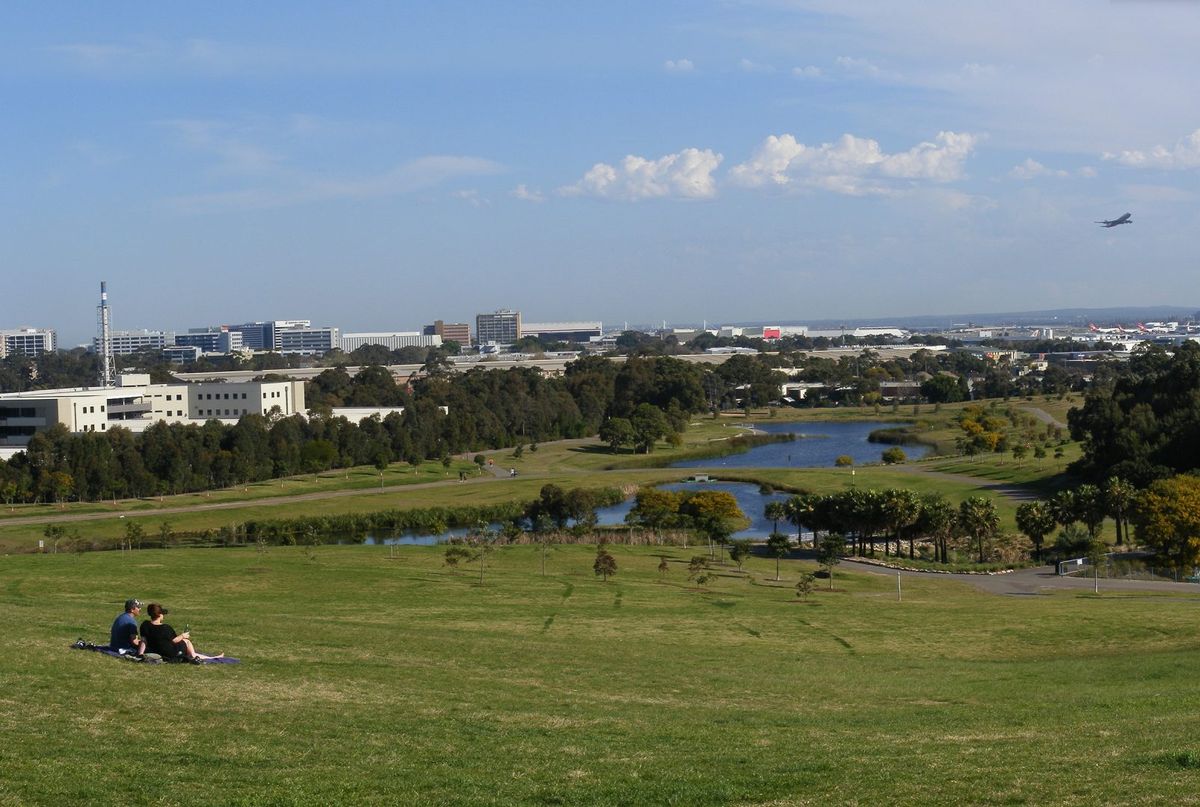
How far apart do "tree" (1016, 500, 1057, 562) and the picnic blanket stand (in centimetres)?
3322

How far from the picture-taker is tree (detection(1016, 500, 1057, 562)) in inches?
1708

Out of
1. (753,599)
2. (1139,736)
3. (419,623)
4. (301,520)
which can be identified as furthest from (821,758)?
A: (301,520)

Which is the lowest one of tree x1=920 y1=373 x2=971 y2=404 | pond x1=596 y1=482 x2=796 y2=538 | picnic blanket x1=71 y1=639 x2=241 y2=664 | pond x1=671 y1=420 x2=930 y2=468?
pond x1=596 y1=482 x2=796 y2=538

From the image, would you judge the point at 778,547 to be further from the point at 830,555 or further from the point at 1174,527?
the point at 1174,527

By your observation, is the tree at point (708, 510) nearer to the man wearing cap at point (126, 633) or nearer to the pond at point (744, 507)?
the pond at point (744, 507)

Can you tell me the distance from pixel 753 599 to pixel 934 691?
13.6 m

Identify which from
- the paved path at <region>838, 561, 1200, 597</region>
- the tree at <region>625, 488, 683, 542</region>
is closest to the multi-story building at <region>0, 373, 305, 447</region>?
the tree at <region>625, 488, 683, 542</region>

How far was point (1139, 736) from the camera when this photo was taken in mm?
12633

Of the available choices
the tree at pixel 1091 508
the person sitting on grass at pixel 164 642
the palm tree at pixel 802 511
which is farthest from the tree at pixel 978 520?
the person sitting on grass at pixel 164 642

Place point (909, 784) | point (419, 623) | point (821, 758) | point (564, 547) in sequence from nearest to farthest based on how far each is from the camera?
point (909, 784), point (821, 758), point (419, 623), point (564, 547)

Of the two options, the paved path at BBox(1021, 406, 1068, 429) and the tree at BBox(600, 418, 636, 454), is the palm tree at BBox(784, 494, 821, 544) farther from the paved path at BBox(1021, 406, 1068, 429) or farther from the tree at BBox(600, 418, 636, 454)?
the paved path at BBox(1021, 406, 1068, 429)

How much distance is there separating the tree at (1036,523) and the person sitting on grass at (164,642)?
1330 inches

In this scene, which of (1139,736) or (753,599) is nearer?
(1139,736)

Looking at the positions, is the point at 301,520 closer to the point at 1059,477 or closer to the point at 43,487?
the point at 43,487
